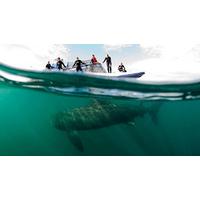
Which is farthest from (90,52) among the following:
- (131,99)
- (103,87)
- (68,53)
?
(131,99)

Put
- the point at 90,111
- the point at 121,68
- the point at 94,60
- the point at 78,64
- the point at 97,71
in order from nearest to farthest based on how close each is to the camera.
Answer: the point at 94,60 < the point at 78,64 < the point at 121,68 < the point at 97,71 < the point at 90,111

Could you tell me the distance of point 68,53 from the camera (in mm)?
19703

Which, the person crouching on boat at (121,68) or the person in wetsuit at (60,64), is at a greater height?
the person in wetsuit at (60,64)

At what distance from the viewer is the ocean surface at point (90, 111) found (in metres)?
24.0

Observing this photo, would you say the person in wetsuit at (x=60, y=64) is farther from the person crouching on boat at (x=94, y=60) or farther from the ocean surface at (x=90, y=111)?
the person crouching on boat at (x=94, y=60)

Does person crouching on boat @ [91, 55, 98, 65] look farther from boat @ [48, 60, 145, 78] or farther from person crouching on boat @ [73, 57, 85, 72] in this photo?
person crouching on boat @ [73, 57, 85, 72]

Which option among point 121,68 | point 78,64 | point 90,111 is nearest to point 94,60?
point 78,64

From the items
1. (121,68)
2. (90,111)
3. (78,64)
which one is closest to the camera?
(78,64)

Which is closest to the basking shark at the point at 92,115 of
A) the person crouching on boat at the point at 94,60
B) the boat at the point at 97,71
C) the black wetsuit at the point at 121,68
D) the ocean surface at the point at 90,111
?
the ocean surface at the point at 90,111

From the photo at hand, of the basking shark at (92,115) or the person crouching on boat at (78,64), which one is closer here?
the person crouching on boat at (78,64)

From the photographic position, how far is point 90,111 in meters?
24.7

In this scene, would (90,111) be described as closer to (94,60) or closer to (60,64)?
(60,64)

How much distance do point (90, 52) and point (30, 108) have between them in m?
22.5

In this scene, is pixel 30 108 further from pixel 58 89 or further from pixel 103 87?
pixel 103 87
